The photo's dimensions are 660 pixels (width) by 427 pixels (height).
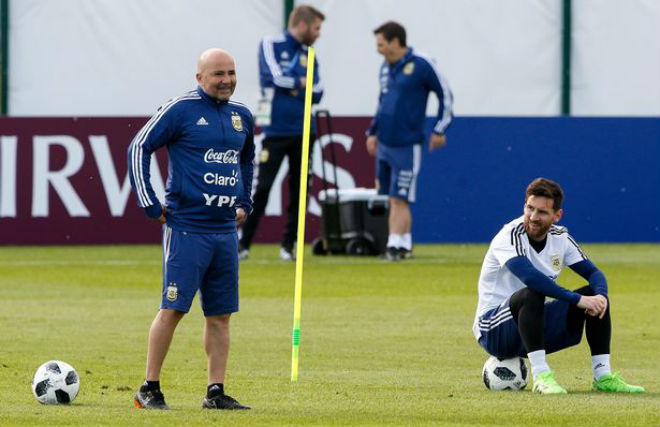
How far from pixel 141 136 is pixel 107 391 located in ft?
5.18

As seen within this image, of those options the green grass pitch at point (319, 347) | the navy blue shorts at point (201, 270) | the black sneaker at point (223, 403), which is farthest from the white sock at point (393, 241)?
the black sneaker at point (223, 403)

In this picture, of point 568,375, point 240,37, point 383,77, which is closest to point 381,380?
point 568,375

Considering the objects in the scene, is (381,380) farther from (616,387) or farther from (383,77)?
(383,77)

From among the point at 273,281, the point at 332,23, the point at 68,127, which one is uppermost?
the point at 332,23

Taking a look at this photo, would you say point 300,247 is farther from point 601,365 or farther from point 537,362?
point 601,365

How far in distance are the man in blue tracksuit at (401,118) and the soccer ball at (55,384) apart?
967 cm

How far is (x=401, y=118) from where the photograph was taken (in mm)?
18062

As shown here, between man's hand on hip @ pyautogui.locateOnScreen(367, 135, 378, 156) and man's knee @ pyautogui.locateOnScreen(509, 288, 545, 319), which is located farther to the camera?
man's hand on hip @ pyautogui.locateOnScreen(367, 135, 378, 156)

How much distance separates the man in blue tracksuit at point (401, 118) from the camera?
17.9m

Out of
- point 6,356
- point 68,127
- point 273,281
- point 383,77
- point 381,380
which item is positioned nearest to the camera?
point 381,380

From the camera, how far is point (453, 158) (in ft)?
70.9

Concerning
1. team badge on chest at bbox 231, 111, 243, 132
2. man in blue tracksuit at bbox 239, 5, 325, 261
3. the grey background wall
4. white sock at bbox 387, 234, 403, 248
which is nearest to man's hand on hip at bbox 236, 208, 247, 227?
team badge on chest at bbox 231, 111, 243, 132

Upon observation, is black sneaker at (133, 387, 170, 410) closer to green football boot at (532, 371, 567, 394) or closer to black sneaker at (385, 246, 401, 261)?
green football boot at (532, 371, 567, 394)

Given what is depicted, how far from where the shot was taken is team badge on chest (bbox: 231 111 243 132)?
8.35 m
